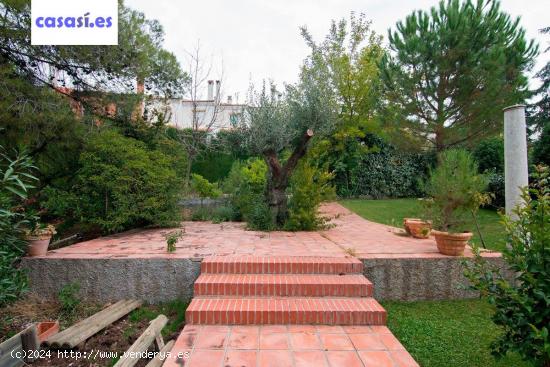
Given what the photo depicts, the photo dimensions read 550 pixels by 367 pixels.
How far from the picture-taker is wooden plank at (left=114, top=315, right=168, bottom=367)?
2381mm

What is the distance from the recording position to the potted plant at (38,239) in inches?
150

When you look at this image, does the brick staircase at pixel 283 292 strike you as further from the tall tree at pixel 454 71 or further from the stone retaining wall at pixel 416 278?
the tall tree at pixel 454 71

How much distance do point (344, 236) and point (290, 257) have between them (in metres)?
1.96

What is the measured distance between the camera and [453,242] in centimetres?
397

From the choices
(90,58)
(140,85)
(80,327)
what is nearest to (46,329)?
(80,327)

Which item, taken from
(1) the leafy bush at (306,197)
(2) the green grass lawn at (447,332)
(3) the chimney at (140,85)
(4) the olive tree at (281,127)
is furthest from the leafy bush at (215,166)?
(2) the green grass lawn at (447,332)

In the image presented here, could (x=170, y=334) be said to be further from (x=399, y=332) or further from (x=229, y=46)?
(x=229, y=46)

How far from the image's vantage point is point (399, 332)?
3090mm

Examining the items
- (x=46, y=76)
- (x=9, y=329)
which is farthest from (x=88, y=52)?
(x=9, y=329)

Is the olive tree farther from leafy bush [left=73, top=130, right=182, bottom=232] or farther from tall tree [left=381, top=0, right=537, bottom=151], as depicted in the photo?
tall tree [left=381, top=0, right=537, bottom=151]

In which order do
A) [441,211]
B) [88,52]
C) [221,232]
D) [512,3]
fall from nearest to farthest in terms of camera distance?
[441,211]
[88,52]
[221,232]
[512,3]

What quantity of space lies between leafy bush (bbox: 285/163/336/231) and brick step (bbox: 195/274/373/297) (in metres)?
2.55

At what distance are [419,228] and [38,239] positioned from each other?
5.51 meters

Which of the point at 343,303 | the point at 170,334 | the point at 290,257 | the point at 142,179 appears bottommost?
the point at 170,334
